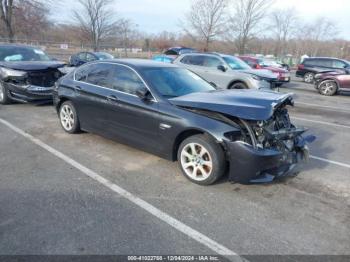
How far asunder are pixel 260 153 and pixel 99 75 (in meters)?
3.25

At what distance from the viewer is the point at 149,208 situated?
3.43 meters

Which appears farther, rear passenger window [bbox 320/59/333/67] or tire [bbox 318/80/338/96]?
rear passenger window [bbox 320/59/333/67]

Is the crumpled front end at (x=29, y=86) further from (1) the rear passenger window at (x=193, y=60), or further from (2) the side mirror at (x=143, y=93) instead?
(1) the rear passenger window at (x=193, y=60)

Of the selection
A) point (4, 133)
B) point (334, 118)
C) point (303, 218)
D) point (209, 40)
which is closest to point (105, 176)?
point (303, 218)

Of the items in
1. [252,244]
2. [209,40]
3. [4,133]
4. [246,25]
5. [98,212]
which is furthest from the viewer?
[246,25]

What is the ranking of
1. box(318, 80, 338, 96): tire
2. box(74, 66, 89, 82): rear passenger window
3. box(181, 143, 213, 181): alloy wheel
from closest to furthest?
box(181, 143, 213, 181): alloy wheel, box(74, 66, 89, 82): rear passenger window, box(318, 80, 338, 96): tire

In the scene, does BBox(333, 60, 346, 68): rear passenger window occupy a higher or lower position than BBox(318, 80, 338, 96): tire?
higher

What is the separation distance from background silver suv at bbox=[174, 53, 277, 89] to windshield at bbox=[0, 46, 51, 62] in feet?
17.3

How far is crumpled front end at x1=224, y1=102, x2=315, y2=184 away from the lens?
141 inches

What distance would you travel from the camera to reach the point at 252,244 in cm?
286

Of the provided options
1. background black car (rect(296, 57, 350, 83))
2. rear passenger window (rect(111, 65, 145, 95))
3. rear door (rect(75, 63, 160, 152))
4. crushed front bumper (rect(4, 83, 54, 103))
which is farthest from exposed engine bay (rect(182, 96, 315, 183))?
background black car (rect(296, 57, 350, 83))

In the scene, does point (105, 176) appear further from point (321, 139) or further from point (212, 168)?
point (321, 139)

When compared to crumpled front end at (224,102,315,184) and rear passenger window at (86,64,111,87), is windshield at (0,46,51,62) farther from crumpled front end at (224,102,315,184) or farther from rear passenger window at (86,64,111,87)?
crumpled front end at (224,102,315,184)

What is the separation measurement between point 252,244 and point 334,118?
24.5 ft
